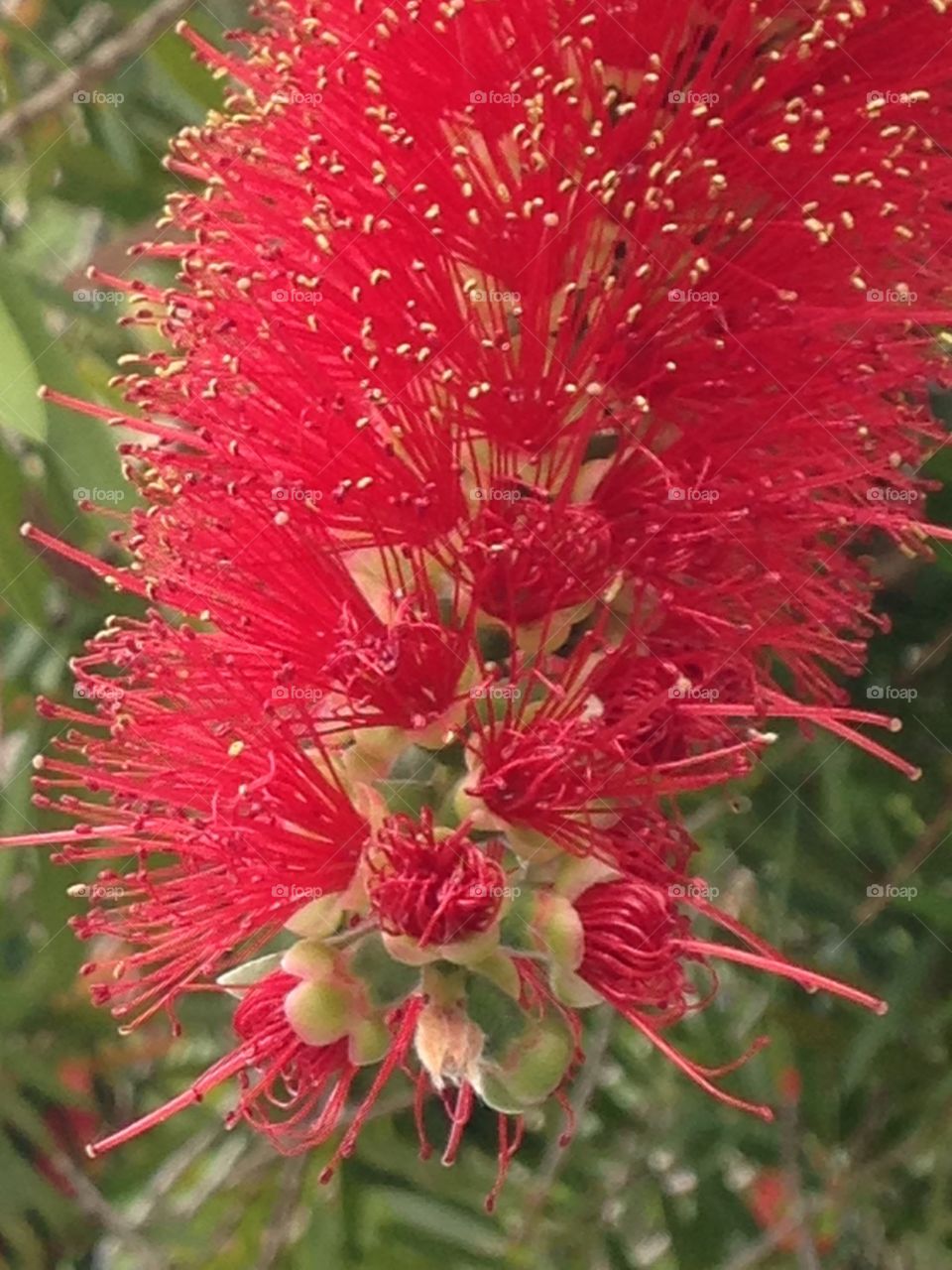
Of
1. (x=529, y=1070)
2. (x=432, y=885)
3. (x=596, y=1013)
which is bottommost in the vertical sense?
(x=596, y=1013)

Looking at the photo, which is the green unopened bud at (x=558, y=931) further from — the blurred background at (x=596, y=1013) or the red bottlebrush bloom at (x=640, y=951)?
the blurred background at (x=596, y=1013)

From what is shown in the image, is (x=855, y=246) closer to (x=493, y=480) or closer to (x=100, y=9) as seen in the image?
(x=493, y=480)

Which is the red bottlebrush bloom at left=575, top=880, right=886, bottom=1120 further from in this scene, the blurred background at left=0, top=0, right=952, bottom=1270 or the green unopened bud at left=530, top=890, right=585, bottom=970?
the blurred background at left=0, top=0, right=952, bottom=1270

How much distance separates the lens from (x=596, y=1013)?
4.89ft

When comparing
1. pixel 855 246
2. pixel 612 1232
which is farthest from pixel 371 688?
pixel 612 1232

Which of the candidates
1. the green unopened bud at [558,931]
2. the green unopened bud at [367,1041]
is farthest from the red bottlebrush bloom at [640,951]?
the green unopened bud at [367,1041]

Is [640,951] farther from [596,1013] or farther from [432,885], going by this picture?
[596,1013]

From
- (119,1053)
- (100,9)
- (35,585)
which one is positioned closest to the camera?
(35,585)

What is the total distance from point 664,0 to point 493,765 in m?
0.47

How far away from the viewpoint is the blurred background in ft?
4.56

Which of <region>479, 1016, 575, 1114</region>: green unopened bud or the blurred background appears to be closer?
<region>479, 1016, 575, 1114</region>: green unopened bud

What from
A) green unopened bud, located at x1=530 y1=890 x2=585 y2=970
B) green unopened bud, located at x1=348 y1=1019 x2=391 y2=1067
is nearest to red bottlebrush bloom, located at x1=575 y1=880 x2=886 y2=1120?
green unopened bud, located at x1=530 y1=890 x2=585 y2=970

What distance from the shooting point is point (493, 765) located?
2.89 feet

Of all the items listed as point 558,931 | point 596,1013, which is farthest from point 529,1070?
point 596,1013
